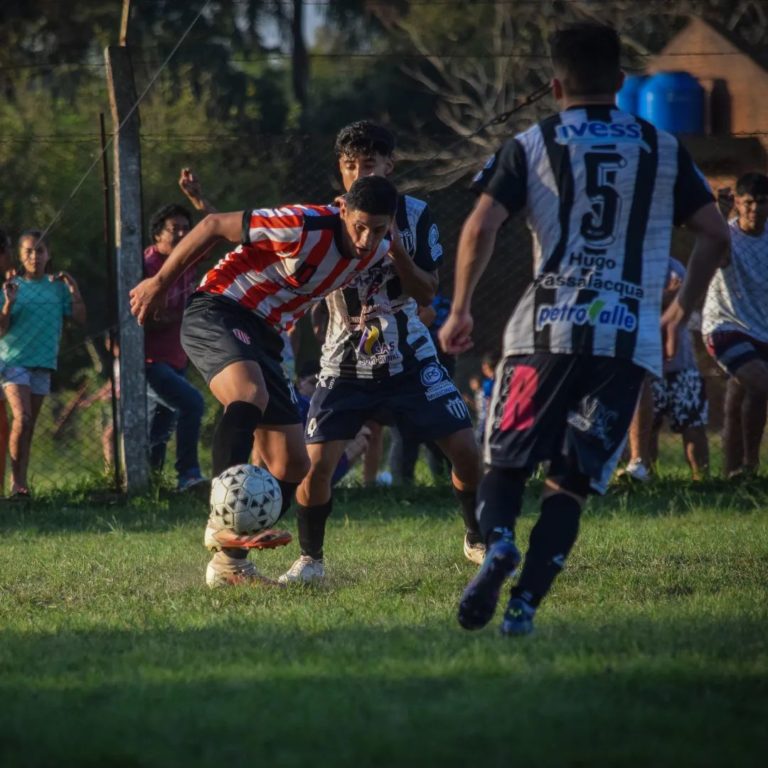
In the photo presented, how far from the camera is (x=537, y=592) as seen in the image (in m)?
4.52

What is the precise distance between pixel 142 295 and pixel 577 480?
2112 millimetres

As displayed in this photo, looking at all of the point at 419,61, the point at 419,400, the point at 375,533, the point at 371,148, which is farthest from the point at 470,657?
the point at 419,61

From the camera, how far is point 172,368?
9711 millimetres

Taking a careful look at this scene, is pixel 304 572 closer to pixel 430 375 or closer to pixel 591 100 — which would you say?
pixel 430 375

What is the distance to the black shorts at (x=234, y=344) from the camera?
6.00m

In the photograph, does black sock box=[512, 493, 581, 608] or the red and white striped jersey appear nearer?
black sock box=[512, 493, 581, 608]

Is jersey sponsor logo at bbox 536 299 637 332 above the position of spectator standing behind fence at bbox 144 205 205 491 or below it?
above

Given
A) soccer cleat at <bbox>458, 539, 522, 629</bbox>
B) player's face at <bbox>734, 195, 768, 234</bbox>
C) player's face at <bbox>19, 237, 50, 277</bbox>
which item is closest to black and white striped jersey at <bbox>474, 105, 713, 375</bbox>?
soccer cleat at <bbox>458, 539, 522, 629</bbox>

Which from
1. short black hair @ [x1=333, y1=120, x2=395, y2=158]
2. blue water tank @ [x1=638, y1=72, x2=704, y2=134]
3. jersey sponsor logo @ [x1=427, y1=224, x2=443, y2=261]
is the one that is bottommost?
jersey sponsor logo @ [x1=427, y1=224, x2=443, y2=261]

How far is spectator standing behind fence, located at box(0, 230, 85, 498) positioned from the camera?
9.46 metres

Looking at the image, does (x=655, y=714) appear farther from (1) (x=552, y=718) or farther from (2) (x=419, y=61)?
(2) (x=419, y=61)

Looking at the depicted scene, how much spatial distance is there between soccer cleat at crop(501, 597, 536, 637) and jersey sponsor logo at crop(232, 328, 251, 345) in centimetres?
204

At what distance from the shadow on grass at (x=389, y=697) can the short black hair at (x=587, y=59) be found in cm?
180

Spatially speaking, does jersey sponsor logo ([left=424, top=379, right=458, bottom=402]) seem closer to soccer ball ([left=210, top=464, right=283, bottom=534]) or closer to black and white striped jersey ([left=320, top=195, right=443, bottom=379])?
black and white striped jersey ([left=320, top=195, right=443, bottom=379])
